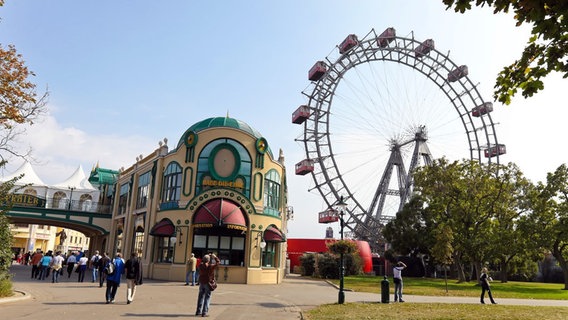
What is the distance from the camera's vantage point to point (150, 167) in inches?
1323

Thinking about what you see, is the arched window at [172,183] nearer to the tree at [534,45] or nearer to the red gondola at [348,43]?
the tree at [534,45]

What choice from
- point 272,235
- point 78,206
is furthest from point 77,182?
point 272,235

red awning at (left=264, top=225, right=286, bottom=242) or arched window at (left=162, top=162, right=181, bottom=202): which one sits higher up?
arched window at (left=162, top=162, right=181, bottom=202)

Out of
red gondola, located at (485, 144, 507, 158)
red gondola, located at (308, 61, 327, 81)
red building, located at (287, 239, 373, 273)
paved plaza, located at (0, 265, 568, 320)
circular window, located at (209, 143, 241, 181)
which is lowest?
paved plaza, located at (0, 265, 568, 320)

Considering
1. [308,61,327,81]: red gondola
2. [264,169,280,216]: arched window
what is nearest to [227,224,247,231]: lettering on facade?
[264,169,280,216]: arched window

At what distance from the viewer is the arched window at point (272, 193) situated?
3072 centimetres

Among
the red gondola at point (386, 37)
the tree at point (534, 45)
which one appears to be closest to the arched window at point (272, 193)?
the tree at point (534, 45)

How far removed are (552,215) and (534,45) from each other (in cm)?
3653

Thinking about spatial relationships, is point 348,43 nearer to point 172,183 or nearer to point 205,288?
point 172,183

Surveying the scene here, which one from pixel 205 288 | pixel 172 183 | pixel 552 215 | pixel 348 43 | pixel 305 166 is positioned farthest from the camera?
pixel 348 43

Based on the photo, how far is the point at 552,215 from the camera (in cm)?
3869

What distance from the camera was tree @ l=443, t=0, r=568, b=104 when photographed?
21.1 ft

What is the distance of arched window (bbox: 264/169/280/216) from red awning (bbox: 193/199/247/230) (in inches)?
108

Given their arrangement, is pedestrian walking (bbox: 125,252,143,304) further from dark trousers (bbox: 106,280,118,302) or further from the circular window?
the circular window
